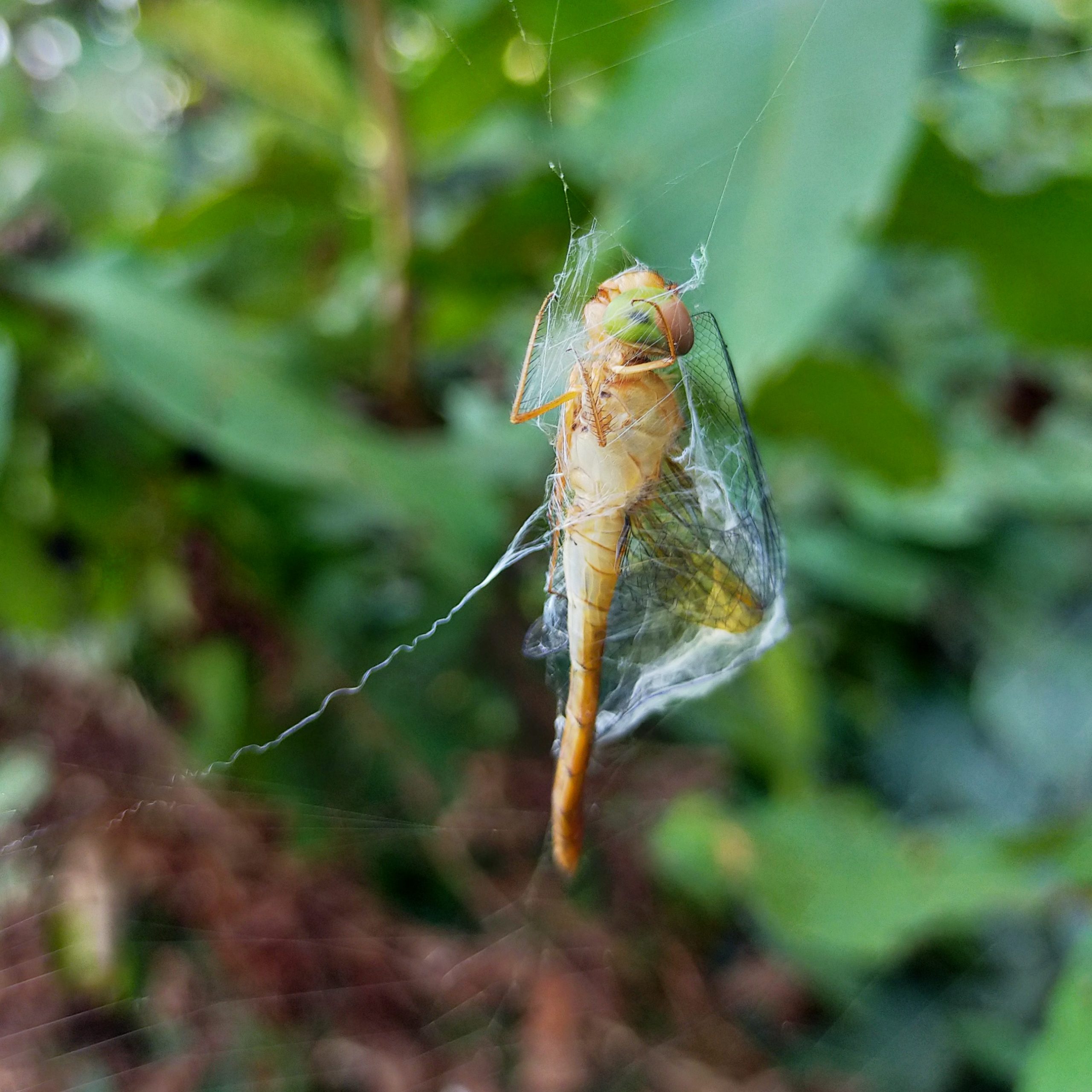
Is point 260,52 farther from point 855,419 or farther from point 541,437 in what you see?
point 855,419

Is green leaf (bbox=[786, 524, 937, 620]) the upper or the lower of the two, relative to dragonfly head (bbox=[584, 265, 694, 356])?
lower

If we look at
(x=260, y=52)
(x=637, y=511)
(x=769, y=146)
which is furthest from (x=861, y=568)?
(x=260, y=52)

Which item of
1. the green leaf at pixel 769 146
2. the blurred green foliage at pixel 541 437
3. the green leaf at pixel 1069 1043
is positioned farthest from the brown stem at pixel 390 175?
the green leaf at pixel 1069 1043

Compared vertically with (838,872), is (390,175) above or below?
above

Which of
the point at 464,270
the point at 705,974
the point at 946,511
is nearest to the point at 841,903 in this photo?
the point at 705,974

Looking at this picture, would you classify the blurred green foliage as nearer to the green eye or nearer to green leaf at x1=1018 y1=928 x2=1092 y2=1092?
green leaf at x1=1018 y1=928 x2=1092 y2=1092

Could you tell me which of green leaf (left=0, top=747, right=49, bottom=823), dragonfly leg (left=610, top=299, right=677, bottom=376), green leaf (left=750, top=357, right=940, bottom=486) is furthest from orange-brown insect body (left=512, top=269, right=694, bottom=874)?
green leaf (left=0, top=747, right=49, bottom=823)
